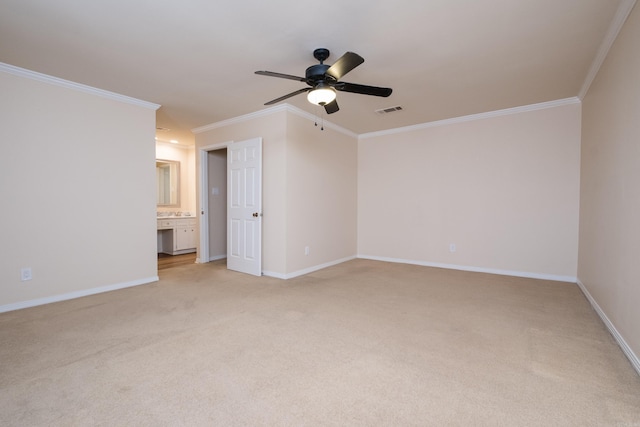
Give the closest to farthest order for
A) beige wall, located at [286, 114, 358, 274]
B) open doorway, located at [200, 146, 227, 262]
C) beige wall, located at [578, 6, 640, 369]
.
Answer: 1. beige wall, located at [578, 6, 640, 369]
2. beige wall, located at [286, 114, 358, 274]
3. open doorway, located at [200, 146, 227, 262]

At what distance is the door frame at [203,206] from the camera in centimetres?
527

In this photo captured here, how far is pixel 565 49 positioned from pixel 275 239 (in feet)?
12.5

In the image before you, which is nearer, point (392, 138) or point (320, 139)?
point (320, 139)

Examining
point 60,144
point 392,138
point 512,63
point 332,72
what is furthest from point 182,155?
point 512,63

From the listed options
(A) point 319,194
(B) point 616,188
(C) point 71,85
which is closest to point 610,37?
(B) point 616,188

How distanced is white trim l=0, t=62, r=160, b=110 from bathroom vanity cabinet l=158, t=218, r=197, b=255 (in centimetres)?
263

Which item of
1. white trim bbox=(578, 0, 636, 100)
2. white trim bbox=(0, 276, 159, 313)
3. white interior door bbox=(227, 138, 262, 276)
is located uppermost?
white trim bbox=(578, 0, 636, 100)

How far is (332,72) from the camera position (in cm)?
233

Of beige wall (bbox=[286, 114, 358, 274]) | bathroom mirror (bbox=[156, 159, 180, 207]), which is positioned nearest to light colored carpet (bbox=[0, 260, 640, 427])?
beige wall (bbox=[286, 114, 358, 274])

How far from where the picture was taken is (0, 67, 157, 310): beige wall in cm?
301

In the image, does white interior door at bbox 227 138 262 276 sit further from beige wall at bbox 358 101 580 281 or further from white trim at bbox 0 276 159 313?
beige wall at bbox 358 101 580 281

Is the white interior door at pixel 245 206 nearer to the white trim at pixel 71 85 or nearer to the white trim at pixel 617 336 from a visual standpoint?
the white trim at pixel 71 85

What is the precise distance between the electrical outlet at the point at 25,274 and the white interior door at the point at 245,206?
2.34m

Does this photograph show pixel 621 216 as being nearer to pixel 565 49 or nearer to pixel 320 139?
pixel 565 49
